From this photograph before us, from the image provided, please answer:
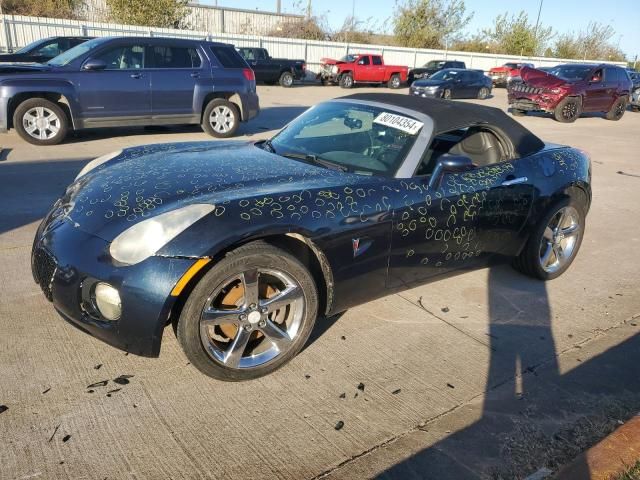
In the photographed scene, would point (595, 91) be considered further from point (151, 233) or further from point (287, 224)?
point (151, 233)

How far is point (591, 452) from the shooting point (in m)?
2.35

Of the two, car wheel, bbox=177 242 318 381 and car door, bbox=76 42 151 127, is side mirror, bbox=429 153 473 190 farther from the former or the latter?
car door, bbox=76 42 151 127

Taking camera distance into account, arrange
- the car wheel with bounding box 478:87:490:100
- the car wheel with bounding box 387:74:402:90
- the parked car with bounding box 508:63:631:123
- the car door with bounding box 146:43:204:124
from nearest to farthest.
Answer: the car door with bounding box 146:43:204:124 < the parked car with bounding box 508:63:631:123 < the car wheel with bounding box 478:87:490:100 < the car wheel with bounding box 387:74:402:90

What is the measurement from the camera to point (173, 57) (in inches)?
372

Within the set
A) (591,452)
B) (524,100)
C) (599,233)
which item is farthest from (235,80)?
(524,100)

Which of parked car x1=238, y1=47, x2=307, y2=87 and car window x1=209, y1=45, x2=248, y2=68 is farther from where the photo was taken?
parked car x1=238, y1=47, x2=307, y2=87

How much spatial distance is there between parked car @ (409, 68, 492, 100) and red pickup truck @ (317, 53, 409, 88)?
3946mm

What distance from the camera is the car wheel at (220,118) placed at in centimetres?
997

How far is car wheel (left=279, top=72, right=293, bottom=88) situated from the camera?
2470 cm

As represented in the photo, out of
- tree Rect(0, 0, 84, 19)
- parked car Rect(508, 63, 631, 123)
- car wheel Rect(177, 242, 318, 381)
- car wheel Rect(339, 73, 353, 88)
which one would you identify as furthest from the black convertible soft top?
tree Rect(0, 0, 84, 19)

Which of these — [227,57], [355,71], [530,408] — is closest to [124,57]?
[227,57]

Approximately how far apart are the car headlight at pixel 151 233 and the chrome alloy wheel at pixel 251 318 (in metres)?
0.36

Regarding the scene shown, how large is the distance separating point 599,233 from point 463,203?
344 centimetres

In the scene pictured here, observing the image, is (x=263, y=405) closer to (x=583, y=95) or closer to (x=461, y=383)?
(x=461, y=383)
